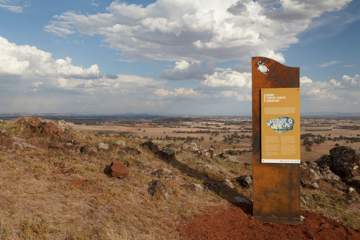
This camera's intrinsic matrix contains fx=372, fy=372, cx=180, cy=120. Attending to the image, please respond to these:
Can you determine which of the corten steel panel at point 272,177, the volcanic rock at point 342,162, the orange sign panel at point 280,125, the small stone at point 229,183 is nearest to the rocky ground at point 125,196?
the small stone at point 229,183

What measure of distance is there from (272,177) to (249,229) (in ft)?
6.11

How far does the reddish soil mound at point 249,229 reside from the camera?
10.4 m

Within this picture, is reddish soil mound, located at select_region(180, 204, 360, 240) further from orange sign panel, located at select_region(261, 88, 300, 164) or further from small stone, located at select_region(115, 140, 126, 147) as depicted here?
small stone, located at select_region(115, 140, 126, 147)

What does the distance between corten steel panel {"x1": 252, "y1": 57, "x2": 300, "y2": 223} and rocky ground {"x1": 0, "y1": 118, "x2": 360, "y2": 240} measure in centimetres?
51

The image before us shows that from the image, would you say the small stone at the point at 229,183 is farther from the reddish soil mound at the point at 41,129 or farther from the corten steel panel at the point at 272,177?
the reddish soil mound at the point at 41,129

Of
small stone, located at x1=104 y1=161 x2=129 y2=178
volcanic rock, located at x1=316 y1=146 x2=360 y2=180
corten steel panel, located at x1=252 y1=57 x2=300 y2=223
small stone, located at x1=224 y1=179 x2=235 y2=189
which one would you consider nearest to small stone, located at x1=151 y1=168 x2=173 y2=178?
small stone, located at x1=104 y1=161 x2=129 y2=178

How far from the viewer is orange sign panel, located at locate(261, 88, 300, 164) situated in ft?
37.9

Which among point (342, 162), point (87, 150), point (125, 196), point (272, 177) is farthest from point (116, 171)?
point (342, 162)

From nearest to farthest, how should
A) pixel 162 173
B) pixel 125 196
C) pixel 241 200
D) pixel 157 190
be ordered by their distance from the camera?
pixel 125 196, pixel 157 190, pixel 241 200, pixel 162 173

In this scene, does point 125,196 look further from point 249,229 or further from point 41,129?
point 41,129

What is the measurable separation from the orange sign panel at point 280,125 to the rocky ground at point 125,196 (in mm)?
2150

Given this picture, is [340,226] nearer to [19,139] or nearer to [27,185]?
[27,185]

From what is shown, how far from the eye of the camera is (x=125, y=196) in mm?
11922

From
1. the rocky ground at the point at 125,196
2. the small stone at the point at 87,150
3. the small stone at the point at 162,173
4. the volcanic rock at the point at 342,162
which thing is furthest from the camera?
the volcanic rock at the point at 342,162
